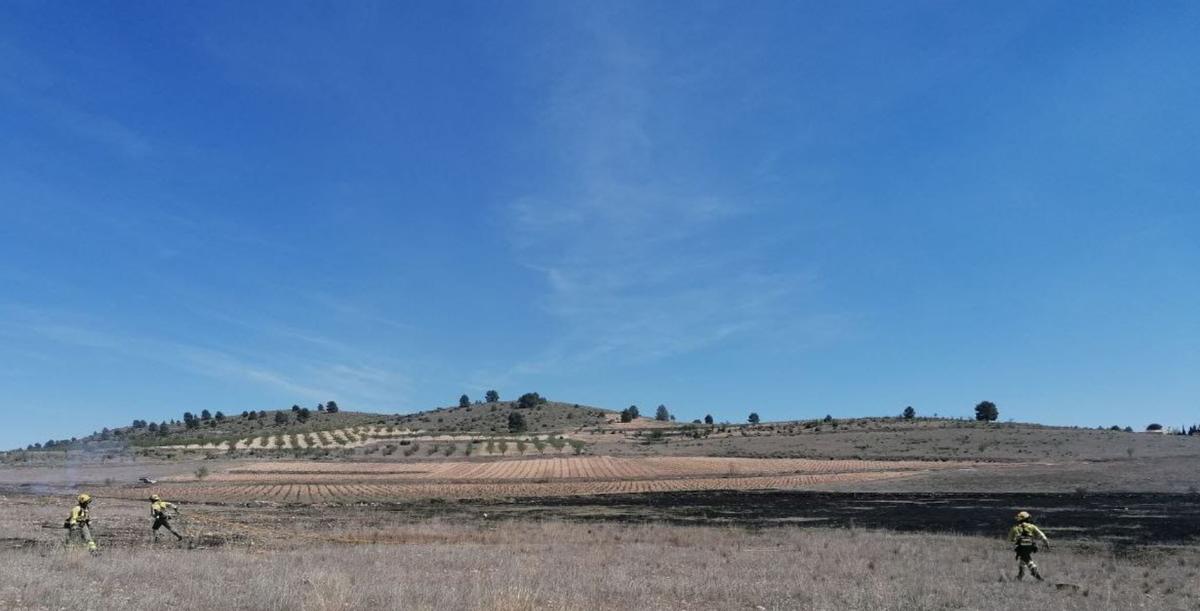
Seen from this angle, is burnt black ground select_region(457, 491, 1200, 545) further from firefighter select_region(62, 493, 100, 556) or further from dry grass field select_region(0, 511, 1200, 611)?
firefighter select_region(62, 493, 100, 556)

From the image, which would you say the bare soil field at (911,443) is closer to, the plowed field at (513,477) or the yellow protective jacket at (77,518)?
the plowed field at (513,477)

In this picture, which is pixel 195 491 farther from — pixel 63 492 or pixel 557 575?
pixel 557 575

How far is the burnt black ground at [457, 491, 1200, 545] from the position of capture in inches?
1129

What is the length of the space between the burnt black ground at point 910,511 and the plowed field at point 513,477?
8708 millimetres

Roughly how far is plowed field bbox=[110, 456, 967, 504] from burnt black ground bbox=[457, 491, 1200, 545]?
8.71m

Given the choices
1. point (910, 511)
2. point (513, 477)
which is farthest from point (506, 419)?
point (910, 511)

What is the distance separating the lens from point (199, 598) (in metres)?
12.8

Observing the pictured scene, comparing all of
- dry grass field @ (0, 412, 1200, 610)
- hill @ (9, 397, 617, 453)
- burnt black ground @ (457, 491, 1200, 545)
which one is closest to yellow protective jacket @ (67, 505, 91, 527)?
dry grass field @ (0, 412, 1200, 610)

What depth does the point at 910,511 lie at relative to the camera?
36.8m

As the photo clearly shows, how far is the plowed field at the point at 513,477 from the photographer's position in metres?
52.2

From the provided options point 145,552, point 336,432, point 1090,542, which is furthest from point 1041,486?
point 336,432

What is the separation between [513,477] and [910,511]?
131 ft

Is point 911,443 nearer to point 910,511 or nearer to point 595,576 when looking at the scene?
point 910,511

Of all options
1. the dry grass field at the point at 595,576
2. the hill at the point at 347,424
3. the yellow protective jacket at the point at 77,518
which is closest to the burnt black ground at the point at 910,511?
the dry grass field at the point at 595,576
